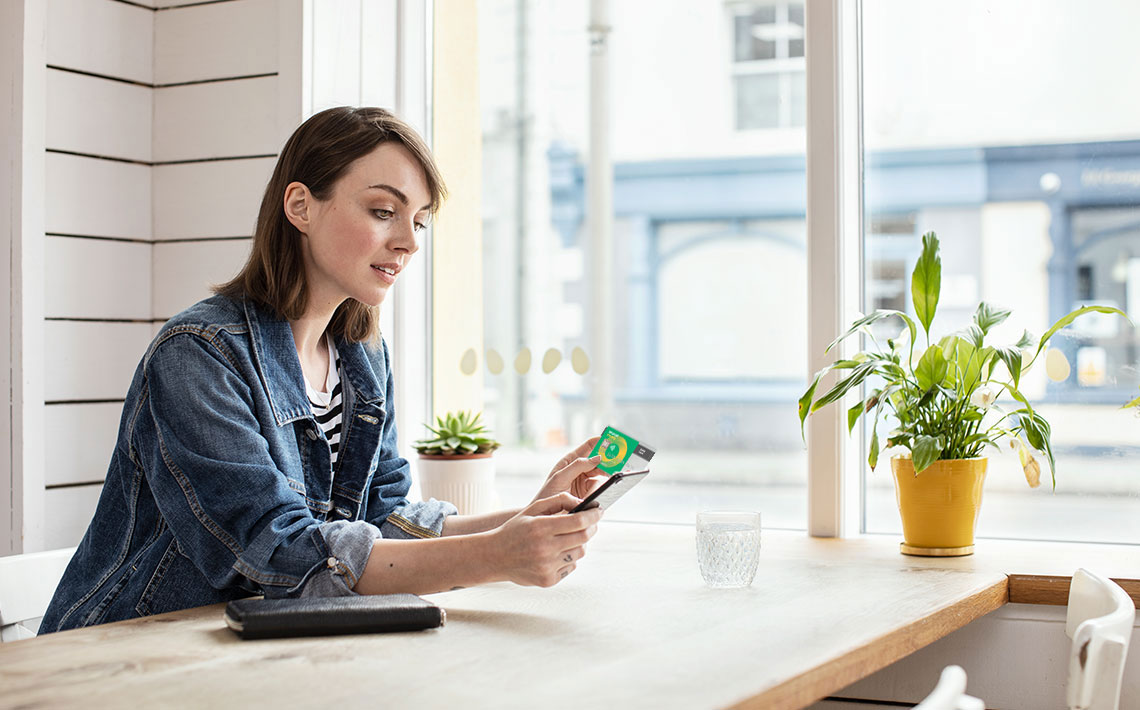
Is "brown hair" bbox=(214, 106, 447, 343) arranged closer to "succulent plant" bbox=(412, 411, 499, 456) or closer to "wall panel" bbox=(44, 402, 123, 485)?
"succulent plant" bbox=(412, 411, 499, 456)

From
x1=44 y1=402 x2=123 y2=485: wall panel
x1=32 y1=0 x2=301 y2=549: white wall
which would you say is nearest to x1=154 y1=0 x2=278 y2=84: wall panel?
x1=32 y1=0 x2=301 y2=549: white wall

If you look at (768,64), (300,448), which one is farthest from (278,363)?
(768,64)

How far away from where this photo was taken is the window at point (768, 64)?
7.47 feet

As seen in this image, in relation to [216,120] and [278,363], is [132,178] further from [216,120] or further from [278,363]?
[278,363]

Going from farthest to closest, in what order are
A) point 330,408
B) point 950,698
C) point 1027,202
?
point 1027,202
point 330,408
point 950,698

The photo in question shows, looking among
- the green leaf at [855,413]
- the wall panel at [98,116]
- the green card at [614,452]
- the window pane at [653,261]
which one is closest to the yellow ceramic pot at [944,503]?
the green leaf at [855,413]

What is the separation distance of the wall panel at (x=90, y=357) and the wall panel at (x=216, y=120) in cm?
40

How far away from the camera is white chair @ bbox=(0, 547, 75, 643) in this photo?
158 cm

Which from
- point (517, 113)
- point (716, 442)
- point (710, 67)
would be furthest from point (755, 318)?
point (517, 113)

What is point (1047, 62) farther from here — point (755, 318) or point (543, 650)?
point (543, 650)

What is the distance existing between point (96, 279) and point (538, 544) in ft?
4.60

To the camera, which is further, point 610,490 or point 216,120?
point 216,120

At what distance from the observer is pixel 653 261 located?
8.10 feet

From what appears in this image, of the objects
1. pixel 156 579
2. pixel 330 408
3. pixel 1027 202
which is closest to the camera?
pixel 156 579
